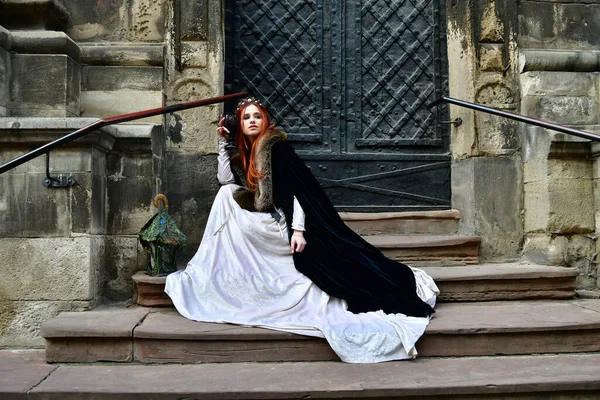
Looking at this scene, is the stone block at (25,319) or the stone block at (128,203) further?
the stone block at (128,203)

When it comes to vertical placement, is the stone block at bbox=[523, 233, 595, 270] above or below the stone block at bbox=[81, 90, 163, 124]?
below

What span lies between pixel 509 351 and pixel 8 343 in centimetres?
315

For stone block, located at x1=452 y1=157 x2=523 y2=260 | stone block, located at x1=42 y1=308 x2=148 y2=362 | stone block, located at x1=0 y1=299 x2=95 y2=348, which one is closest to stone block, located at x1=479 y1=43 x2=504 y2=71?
stone block, located at x1=452 y1=157 x2=523 y2=260

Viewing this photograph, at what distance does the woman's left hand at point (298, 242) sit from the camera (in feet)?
12.4

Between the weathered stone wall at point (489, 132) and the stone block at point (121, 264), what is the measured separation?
274 centimetres

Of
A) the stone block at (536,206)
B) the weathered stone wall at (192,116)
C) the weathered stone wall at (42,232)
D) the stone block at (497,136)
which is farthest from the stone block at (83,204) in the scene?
the stone block at (536,206)

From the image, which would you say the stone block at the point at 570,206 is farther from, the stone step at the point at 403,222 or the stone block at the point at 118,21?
the stone block at the point at 118,21

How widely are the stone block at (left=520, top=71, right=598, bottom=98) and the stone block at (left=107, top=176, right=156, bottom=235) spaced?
3.20 meters

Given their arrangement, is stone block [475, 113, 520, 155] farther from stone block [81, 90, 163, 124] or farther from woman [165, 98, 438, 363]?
stone block [81, 90, 163, 124]

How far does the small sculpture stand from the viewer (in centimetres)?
401

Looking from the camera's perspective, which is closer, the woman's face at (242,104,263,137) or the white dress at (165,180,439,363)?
the white dress at (165,180,439,363)

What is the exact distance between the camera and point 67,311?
384 cm

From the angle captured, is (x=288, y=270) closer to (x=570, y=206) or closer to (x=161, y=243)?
(x=161, y=243)

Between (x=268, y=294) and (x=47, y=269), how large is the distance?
4.84ft
